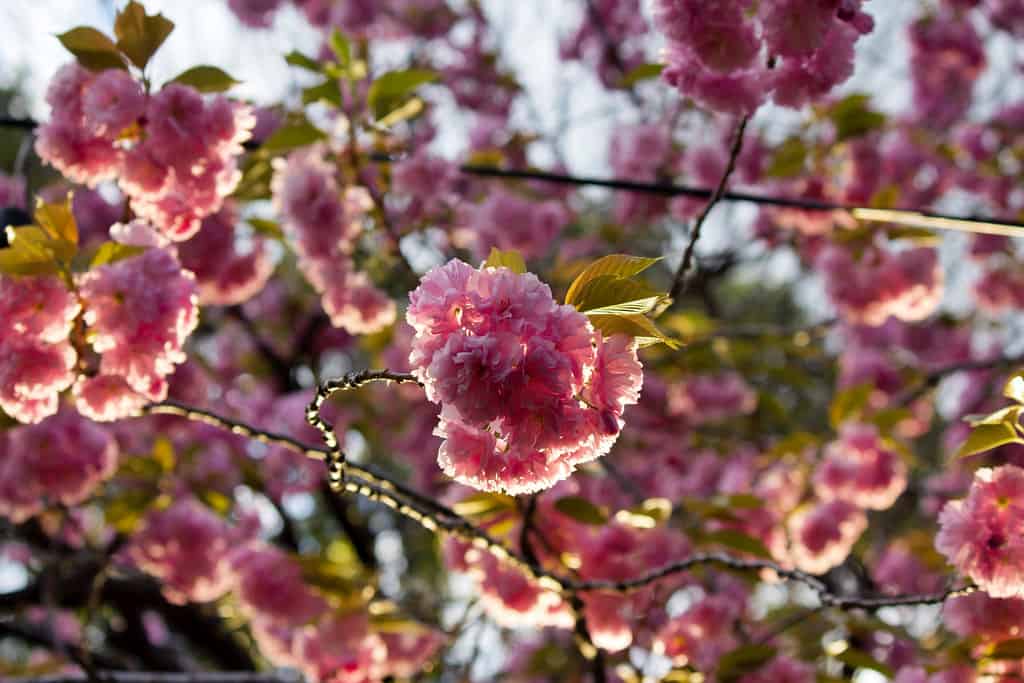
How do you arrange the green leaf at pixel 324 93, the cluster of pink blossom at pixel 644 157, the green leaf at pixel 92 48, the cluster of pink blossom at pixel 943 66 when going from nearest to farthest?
the green leaf at pixel 92 48, the green leaf at pixel 324 93, the cluster of pink blossom at pixel 644 157, the cluster of pink blossom at pixel 943 66

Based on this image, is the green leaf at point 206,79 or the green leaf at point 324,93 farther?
the green leaf at point 324,93

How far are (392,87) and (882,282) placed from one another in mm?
2128

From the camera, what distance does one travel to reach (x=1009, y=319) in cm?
557

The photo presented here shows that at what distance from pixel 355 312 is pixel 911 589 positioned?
9.38ft

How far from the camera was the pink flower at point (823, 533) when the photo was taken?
2.79 meters

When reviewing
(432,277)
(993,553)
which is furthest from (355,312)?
(993,553)

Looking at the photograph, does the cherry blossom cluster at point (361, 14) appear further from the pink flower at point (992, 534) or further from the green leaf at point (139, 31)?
the pink flower at point (992, 534)

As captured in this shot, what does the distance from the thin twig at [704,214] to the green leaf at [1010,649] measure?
87 cm

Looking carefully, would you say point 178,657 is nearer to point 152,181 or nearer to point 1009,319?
point 152,181

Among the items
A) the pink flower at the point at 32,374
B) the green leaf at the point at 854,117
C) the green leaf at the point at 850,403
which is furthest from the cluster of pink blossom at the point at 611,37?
the pink flower at the point at 32,374

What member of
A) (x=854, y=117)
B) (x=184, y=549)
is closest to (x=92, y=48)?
(x=184, y=549)

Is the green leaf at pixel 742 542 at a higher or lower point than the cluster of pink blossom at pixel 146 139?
lower

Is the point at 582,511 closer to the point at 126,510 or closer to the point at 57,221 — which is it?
the point at 57,221

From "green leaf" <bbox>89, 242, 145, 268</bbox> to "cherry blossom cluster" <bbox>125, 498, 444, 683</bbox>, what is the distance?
1410 mm
